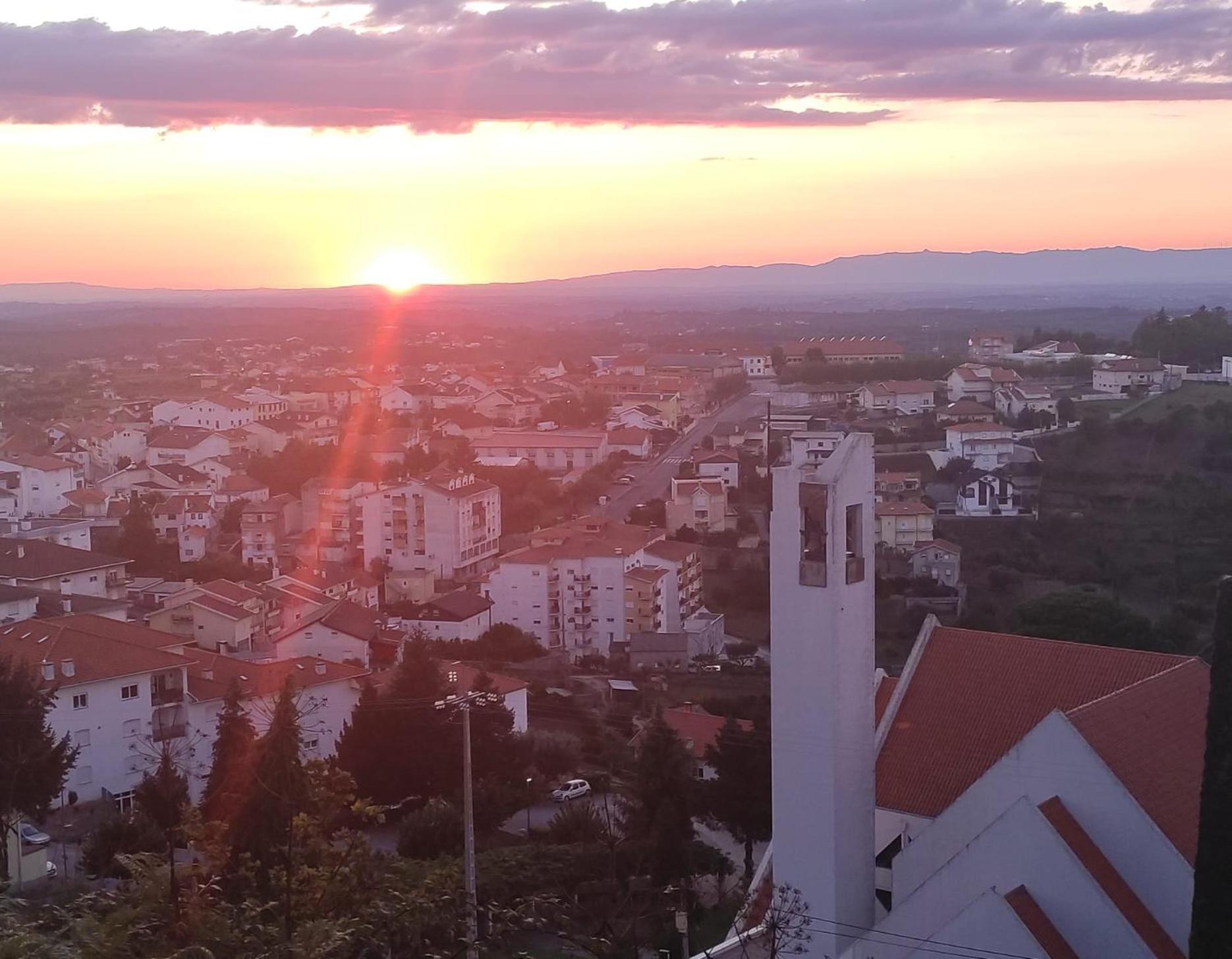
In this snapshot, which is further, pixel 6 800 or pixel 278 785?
pixel 6 800

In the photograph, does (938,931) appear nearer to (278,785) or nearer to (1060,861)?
(1060,861)

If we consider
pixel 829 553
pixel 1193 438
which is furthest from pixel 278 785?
pixel 1193 438

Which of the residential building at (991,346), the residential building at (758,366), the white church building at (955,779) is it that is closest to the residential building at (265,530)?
the white church building at (955,779)

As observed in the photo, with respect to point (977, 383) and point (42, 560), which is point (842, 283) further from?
point (42, 560)

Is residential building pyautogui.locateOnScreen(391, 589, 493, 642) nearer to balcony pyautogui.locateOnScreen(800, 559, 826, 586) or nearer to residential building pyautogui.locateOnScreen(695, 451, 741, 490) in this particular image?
residential building pyautogui.locateOnScreen(695, 451, 741, 490)

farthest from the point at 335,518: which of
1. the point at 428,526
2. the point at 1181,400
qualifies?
the point at 1181,400

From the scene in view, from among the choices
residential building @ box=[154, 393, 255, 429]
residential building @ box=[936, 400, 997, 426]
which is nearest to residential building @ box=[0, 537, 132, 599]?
residential building @ box=[154, 393, 255, 429]
